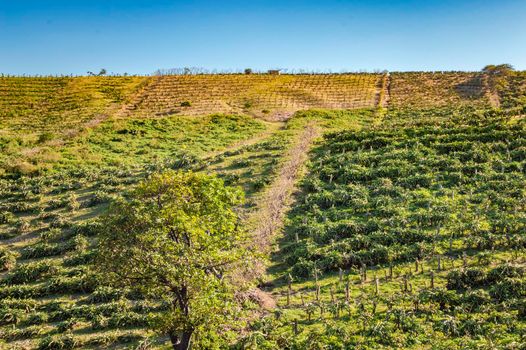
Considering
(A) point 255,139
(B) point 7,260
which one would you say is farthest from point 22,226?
(A) point 255,139

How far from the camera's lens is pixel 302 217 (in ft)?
104

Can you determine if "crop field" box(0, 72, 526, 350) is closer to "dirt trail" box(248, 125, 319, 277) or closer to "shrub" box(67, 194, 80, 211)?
"dirt trail" box(248, 125, 319, 277)

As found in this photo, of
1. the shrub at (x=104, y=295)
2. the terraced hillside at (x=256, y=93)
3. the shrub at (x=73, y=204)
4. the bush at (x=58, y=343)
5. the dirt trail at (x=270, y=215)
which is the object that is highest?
the terraced hillside at (x=256, y=93)

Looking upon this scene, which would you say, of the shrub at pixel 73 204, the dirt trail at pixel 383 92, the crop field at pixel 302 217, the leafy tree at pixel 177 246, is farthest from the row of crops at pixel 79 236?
the dirt trail at pixel 383 92

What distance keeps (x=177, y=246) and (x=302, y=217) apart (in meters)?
17.8

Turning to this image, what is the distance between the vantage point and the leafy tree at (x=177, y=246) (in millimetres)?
14820

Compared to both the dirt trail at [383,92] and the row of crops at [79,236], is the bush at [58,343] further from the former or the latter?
the dirt trail at [383,92]

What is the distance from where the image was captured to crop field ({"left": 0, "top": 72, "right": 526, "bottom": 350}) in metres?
19.3

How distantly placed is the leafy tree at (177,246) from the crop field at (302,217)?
0.31 m

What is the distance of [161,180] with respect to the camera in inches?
629

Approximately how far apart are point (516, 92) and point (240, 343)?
62.5 meters

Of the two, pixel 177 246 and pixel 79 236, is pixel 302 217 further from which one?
pixel 177 246

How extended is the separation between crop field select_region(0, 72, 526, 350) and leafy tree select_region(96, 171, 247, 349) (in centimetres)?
31

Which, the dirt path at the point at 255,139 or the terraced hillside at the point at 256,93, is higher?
the terraced hillside at the point at 256,93
